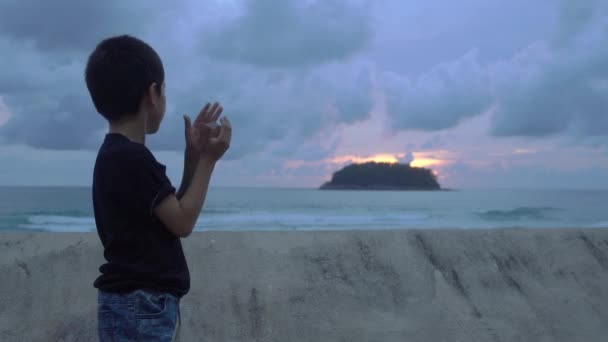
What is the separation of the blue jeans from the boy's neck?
404 mm

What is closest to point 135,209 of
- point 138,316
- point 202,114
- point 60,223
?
point 138,316

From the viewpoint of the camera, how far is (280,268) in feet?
12.8

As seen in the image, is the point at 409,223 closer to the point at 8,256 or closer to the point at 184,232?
the point at 8,256

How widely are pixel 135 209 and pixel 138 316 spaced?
0.26 metres

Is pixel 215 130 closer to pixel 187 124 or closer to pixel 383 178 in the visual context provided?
pixel 187 124

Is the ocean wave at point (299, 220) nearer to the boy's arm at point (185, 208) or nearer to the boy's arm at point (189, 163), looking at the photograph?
the boy's arm at point (189, 163)

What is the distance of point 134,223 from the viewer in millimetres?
1491

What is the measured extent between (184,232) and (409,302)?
2565 millimetres

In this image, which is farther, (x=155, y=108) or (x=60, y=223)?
(x=60, y=223)

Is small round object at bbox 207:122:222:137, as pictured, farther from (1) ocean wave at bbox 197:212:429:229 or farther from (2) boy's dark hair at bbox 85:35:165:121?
(1) ocean wave at bbox 197:212:429:229

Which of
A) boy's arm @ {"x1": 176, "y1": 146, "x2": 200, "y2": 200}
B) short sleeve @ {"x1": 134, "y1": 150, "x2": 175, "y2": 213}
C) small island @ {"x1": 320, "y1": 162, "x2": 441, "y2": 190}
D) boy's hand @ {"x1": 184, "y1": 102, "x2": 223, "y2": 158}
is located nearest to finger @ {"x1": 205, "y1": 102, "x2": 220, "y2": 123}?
boy's hand @ {"x1": 184, "y1": 102, "x2": 223, "y2": 158}

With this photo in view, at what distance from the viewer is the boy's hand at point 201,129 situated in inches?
65.5

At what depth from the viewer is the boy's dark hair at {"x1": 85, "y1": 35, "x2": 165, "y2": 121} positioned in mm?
1489

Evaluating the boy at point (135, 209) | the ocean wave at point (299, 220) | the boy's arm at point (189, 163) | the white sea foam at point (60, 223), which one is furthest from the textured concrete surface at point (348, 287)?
the ocean wave at point (299, 220)
